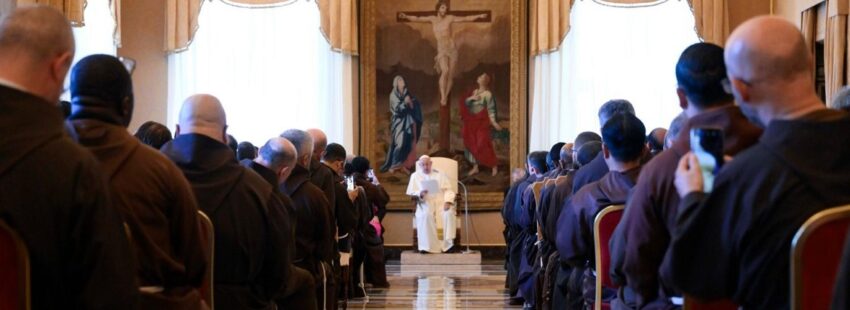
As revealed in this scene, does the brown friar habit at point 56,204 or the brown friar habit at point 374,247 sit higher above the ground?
the brown friar habit at point 56,204

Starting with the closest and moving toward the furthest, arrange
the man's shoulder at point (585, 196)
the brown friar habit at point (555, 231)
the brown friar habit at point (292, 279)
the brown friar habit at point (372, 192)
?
the man's shoulder at point (585, 196) < the brown friar habit at point (292, 279) < the brown friar habit at point (555, 231) < the brown friar habit at point (372, 192)

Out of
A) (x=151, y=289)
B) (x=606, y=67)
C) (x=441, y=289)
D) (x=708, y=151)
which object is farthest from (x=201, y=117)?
(x=606, y=67)

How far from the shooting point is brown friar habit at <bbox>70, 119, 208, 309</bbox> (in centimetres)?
368

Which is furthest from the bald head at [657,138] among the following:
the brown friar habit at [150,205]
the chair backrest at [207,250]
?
the brown friar habit at [150,205]

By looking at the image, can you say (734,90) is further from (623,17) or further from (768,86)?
(623,17)

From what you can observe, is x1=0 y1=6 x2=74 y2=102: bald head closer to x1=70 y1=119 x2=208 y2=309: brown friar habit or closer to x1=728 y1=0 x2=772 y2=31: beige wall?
x1=70 y1=119 x2=208 y2=309: brown friar habit

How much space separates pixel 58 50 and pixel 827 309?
79.2 inches

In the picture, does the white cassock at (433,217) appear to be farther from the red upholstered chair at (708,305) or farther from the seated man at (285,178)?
the red upholstered chair at (708,305)

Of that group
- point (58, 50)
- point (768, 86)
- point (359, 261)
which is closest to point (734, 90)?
point (768, 86)

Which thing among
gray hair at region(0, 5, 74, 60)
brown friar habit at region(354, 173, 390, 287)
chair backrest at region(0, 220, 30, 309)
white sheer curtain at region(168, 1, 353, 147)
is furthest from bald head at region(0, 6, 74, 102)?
white sheer curtain at region(168, 1, 353, 147)

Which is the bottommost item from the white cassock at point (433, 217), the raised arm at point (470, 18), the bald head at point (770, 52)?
the white cassock at point (433, 217)

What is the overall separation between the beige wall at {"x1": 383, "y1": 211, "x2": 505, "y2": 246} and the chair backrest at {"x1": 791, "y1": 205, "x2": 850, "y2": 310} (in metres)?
16.4

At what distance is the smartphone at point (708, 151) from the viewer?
3027 millimetres

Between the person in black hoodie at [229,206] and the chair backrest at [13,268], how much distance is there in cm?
218
